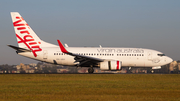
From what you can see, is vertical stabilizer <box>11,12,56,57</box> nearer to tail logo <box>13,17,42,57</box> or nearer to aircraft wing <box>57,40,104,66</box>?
tail logo <box>13,17,42,57</box>

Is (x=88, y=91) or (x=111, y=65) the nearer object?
(x=88, y=91)

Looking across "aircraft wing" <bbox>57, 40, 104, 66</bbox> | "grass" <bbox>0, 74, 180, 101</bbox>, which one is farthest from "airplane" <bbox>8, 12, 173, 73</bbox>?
"grass" <bbox>0, 74, 180, 101</bbox>

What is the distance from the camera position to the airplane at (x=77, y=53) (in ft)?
120

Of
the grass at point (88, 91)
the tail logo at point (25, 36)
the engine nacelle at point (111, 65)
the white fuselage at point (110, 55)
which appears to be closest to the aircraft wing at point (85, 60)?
the engine nacelle at point (111, 65)

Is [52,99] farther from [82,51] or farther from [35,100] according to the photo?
[82,51]

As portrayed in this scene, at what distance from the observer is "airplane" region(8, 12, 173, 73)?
1437 inches

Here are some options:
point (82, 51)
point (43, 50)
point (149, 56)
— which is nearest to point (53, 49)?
point (43, 50)

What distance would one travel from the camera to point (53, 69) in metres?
71.8

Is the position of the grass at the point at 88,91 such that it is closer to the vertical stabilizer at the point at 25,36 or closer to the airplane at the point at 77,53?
the airplane at the point at 77,53

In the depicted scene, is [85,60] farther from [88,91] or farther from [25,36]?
[88,91]

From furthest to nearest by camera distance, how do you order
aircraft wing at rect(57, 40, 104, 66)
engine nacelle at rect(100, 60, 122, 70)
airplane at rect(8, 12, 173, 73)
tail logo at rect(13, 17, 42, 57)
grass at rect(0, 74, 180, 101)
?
tail logo at rect(13, 17, 42, 57) < airplane at rect(8, 12, 173, 73) < aircraft wing at rect(57, 40, 104, 66) < engine nacelle at rect(100, 60, 122, 70) < grass at rect(0, 74, 180, 101)

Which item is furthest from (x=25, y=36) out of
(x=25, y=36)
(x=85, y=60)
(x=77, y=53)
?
(x=85, y=60)

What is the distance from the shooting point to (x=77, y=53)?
36.6 meters

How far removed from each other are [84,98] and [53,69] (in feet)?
190
